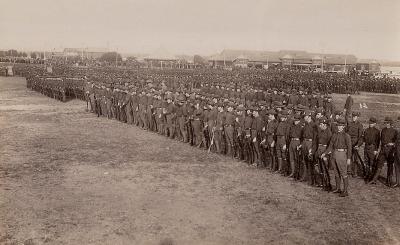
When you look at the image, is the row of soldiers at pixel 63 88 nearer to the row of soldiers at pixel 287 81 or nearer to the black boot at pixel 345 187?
the row of soldiers at pixel 287 81

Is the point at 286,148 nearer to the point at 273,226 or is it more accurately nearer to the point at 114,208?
the point at 273,226

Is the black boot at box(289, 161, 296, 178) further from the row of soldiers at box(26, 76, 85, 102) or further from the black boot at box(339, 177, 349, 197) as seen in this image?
the row of soldiers at box(26, 76, 85, 102)

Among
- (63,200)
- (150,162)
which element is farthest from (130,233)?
(150,162)

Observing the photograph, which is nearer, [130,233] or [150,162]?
[130,233]

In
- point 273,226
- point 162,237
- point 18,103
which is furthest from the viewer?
point 18,103

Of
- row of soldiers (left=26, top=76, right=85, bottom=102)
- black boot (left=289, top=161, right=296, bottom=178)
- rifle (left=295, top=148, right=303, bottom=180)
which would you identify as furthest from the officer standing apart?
row of soldiers (left=26, top=76, right=85, bottom=102)

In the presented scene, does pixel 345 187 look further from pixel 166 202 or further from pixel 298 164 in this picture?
pixel 166 202

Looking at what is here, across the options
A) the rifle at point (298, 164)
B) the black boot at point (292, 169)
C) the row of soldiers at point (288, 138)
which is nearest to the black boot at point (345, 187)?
the row of soldiers at point (288, 138)
